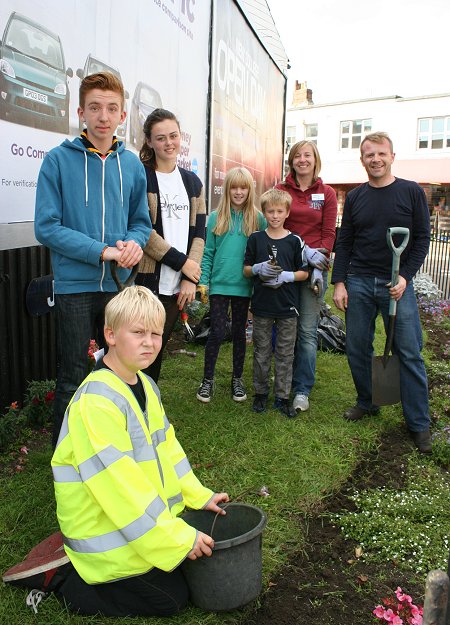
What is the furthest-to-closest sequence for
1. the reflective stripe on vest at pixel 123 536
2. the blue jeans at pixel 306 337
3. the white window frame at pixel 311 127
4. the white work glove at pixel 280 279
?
1. the white window frame at pixel 311 127
2. the blue jeans at pixel 306 337
3. the white work glove at pixel 280 279
4. the reflective stripe on vest at pixel 123 536

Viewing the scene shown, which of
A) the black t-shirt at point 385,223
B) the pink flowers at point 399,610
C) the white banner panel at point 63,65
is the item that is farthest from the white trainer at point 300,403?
the white banner panel at point 63,65

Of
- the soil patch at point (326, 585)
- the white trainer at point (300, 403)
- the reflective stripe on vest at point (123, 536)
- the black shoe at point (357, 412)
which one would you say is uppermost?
the reflective stripe on vest at point (123, 536)

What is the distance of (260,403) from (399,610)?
2295 millimetres

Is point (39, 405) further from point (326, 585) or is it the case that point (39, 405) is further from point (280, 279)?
point (326, 585)

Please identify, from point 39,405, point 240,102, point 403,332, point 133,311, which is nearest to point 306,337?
point 403,332

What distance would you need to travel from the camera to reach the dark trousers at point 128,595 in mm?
2264

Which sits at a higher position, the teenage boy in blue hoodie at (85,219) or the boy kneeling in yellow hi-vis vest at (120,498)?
the teenage boy in blue hoodie at (85,219)

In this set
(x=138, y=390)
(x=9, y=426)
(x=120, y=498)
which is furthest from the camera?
(x=9, y=426)

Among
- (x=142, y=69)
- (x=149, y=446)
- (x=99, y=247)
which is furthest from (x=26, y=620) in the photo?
(x=142, y=69)

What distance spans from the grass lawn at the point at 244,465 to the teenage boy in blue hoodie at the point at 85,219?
0.51 meters

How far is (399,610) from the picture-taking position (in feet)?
8.07

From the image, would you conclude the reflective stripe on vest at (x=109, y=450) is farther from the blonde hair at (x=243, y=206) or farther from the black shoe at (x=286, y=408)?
the blonde hair at (x=243, y=206)

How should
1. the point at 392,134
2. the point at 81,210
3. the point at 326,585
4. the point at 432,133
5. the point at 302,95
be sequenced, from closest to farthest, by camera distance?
the point at 326,585
the point at 81,210
the point at 432,133
the point at 392,134
the point at 302,95

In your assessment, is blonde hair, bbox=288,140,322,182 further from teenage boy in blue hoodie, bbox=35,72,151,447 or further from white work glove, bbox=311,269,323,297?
teenage boy in blue hoodie, bbox=35,72,151,447
